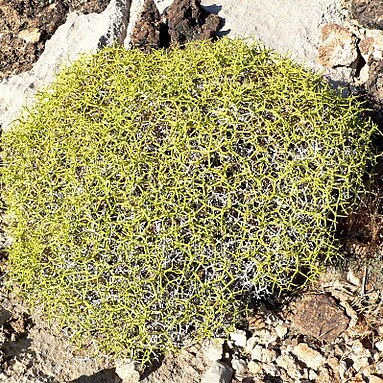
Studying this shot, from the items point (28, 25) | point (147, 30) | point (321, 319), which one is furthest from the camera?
point (28, 25)

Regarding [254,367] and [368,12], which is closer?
[254,367]

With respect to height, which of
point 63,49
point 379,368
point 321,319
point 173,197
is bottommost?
point 379,368

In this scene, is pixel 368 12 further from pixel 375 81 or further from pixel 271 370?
pixel 271 370

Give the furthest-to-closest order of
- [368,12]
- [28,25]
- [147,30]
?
1. [28,25]
2. [368,12]
3. [147,30]

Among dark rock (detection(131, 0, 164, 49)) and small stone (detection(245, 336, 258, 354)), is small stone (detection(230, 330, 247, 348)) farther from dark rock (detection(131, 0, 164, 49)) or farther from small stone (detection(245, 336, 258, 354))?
dark rock (detection(131, 0, 164, 49))

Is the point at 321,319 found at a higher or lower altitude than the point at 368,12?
lower


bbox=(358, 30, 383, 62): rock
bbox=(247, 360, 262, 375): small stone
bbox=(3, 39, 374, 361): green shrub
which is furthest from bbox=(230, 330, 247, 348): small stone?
bbox=(358, 30, 383, 62): rock

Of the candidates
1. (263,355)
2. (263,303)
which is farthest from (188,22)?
(263,355)
